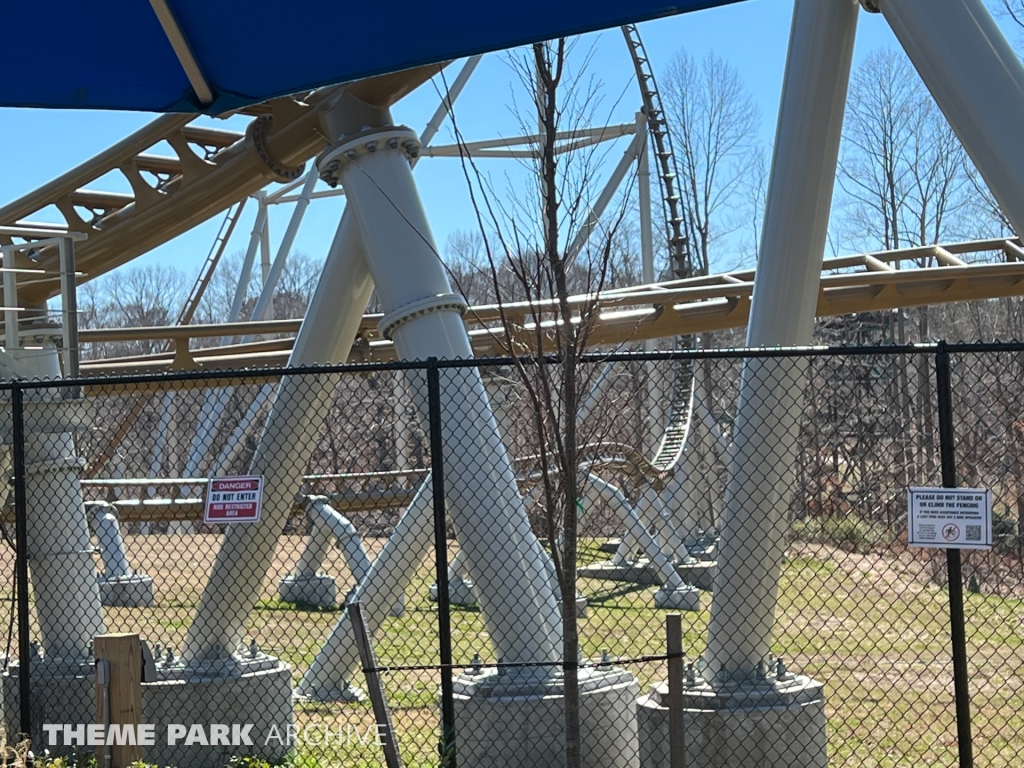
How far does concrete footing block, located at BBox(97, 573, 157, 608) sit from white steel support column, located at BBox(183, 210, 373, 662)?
24.9ft

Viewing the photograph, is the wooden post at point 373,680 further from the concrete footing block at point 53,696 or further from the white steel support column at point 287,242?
the white steel support column at point 287,242

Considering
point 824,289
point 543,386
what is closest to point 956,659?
point 543,386

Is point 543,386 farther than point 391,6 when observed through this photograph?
Yes

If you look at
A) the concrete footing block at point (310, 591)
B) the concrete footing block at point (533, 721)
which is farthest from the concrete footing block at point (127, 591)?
the concrete footing block at point (533, 721)

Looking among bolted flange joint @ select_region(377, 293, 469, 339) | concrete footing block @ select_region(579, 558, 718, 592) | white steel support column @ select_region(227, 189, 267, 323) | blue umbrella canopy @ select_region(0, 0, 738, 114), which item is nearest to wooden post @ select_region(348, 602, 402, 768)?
bolted flange joint @ select_region(377, 293, 469, 339)

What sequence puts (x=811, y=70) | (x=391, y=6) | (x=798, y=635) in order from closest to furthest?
1. (x=391, y=6)
2. (x=811, y=70)
3. (x=798, y=635)

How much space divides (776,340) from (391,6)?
245 centimetres

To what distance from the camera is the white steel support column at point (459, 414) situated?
5.54 metres

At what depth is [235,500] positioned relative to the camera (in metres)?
5.39

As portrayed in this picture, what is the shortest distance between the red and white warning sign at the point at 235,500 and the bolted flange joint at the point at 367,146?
5.49ft

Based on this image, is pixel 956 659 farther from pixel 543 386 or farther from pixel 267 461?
pixel 267 461

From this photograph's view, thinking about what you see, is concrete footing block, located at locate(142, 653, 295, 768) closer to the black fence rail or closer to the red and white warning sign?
the black fence rail

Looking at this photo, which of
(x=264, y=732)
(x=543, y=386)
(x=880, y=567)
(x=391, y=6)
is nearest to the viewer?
(x=391, y=6)

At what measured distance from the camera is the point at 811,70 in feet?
16.4
